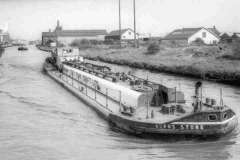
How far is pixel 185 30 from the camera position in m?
73.4

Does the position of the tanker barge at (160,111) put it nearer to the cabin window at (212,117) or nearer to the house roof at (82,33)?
the cabin window at (212,117)

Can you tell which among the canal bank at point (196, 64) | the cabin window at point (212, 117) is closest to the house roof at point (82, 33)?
the canal bank at point (196, 64)

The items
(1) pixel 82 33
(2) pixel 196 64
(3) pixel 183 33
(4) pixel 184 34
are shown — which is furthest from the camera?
(1) pixel 82 33

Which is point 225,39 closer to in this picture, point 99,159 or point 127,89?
point 127,89

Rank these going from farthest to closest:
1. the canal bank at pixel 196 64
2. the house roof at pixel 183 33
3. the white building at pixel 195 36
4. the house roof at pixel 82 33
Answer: the house roof at pixel 82 33 < the house roof at pixel 183 33 < the white building at pixel 195 36 < the canal bank at pixel 196 64

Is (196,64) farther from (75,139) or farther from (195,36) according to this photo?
(195,36)

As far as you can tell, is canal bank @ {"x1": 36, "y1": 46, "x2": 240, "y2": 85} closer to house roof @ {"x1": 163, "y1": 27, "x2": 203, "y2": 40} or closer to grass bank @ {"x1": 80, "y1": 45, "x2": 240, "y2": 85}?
grass bank @ {"x1": 80, "y1": 45, "x2": 240, "y2": 85}

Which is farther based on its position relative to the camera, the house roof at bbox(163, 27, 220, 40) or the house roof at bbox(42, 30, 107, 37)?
the house roof at bbox(42, 30, 107, 37)

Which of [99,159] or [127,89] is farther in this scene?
[127,89]

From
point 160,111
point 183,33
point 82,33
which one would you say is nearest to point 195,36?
point 183,33

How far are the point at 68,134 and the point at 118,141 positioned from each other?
9.08 ft

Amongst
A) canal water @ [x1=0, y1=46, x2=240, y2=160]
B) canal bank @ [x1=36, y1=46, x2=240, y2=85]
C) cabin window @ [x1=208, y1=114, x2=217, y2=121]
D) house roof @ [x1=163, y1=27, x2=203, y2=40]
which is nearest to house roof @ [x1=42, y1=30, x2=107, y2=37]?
house roof @ [x1=163, y1=27, x2=203, y2=40]

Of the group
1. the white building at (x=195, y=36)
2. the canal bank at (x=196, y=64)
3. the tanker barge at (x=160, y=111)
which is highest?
the white building at (x=195, y=36)

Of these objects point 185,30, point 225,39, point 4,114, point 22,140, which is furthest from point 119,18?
point 22,140
